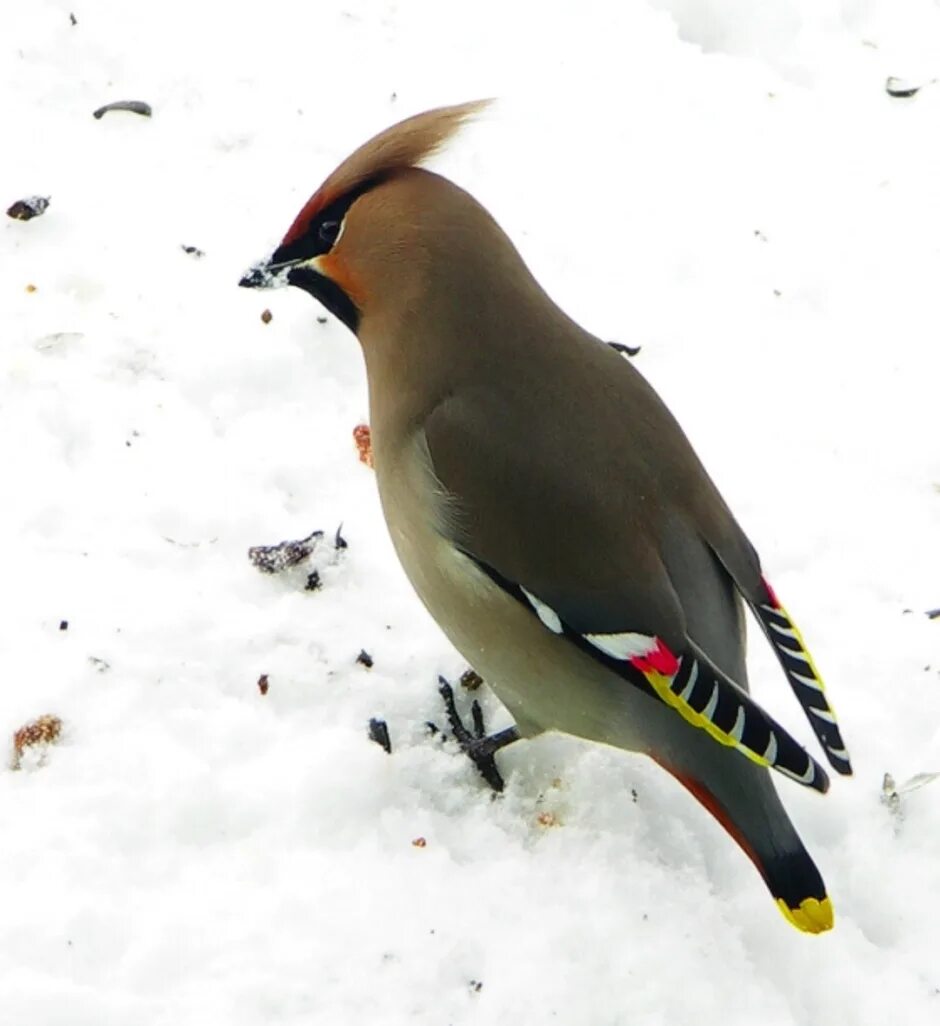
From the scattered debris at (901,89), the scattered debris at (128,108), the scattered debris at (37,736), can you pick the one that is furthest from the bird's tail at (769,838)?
the scattered debris at (901,89)

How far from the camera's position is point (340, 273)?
295cm

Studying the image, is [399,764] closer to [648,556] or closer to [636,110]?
[648,556]

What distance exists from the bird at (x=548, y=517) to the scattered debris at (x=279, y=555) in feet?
1.40

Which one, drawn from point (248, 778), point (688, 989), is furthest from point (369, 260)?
point (688, 989)

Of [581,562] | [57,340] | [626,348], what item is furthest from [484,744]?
[57,340]

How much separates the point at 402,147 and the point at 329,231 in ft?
0.73

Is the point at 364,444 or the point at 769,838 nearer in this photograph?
the point at 769,838

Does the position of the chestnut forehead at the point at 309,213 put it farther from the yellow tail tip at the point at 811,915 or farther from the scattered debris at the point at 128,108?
the yellow tail tip at the point at 811,915

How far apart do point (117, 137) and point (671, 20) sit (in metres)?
1.80

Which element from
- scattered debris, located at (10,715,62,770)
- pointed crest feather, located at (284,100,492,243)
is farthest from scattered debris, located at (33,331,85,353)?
scattered debris, located at (10,715,62,770)

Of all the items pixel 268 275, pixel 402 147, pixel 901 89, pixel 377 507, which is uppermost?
pixel 402 147

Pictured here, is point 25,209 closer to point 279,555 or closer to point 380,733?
point 279,555

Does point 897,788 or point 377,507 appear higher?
point 377,507

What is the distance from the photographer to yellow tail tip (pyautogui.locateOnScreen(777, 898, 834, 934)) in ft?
8.10
